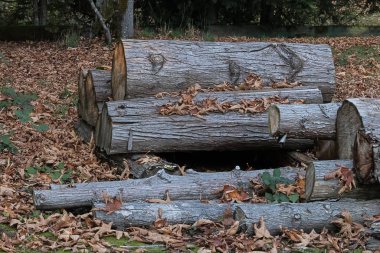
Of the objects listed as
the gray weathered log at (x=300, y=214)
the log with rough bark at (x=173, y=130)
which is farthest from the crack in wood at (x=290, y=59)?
the gray weathered log at (x=300, y=214)

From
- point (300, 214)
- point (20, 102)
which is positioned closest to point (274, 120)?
point (300, 214)

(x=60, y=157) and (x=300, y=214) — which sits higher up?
(x=300, y=214)

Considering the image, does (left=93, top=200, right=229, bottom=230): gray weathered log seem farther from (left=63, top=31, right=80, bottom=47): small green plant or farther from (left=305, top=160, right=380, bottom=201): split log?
(left=63, top=31, right=80, bottom=47): small green plant

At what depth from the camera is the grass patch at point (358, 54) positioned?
482 inches

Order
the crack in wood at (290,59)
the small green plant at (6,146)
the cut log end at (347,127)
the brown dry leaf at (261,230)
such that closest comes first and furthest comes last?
the brown dry leaf at (261,230) < the cut log end at (347,127) < the small green plant at (6,146) < the crack in wood at (290,59)

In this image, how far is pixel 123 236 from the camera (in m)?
5.26

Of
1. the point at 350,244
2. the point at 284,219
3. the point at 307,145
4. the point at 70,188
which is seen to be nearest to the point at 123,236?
the point at 70,188

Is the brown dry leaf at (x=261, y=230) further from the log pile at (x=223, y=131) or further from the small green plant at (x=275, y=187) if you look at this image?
the small green plant at (x=275, y=187)

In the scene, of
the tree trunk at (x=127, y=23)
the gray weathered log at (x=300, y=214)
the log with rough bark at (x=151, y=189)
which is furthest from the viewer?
the tree trunk at (x=127, y=23)

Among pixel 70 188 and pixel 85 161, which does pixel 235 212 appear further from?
pixel 85 161

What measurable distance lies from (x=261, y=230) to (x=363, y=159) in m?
1.04

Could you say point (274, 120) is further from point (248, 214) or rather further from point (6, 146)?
point (6, 146)

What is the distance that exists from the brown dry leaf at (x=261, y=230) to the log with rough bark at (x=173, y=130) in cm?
202

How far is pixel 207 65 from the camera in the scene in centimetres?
783
